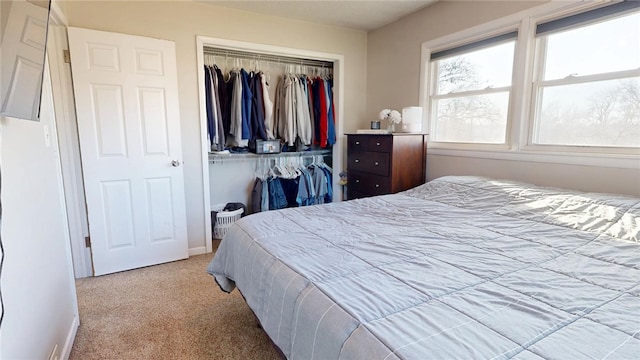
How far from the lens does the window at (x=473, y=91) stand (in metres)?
2.63

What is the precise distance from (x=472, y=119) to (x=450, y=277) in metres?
2.20

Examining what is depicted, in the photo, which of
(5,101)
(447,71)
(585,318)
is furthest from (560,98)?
(5,101)

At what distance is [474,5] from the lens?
2656 millimetres

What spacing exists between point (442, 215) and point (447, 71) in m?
1.75

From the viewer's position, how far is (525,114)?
→ 2.44 m

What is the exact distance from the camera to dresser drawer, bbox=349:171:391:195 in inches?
119

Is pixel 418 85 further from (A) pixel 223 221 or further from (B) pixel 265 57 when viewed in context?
(A) pixel 223 221

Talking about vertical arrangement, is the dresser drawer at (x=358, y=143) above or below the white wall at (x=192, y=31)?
below

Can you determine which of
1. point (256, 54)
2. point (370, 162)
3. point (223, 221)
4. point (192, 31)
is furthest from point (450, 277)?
point (256, 54)

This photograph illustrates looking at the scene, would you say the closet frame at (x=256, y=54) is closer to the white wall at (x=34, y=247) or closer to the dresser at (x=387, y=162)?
the dresser at (x=387, y=162)

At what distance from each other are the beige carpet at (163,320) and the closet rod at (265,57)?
2.27m

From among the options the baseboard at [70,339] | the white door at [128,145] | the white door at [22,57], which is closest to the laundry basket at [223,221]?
the white door at [128,145]

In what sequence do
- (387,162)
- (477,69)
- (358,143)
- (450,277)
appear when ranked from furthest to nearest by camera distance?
(358,143)
(387,162)
(477,69)
(450,277)

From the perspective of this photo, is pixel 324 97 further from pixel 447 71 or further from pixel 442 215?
pixel 442 215
